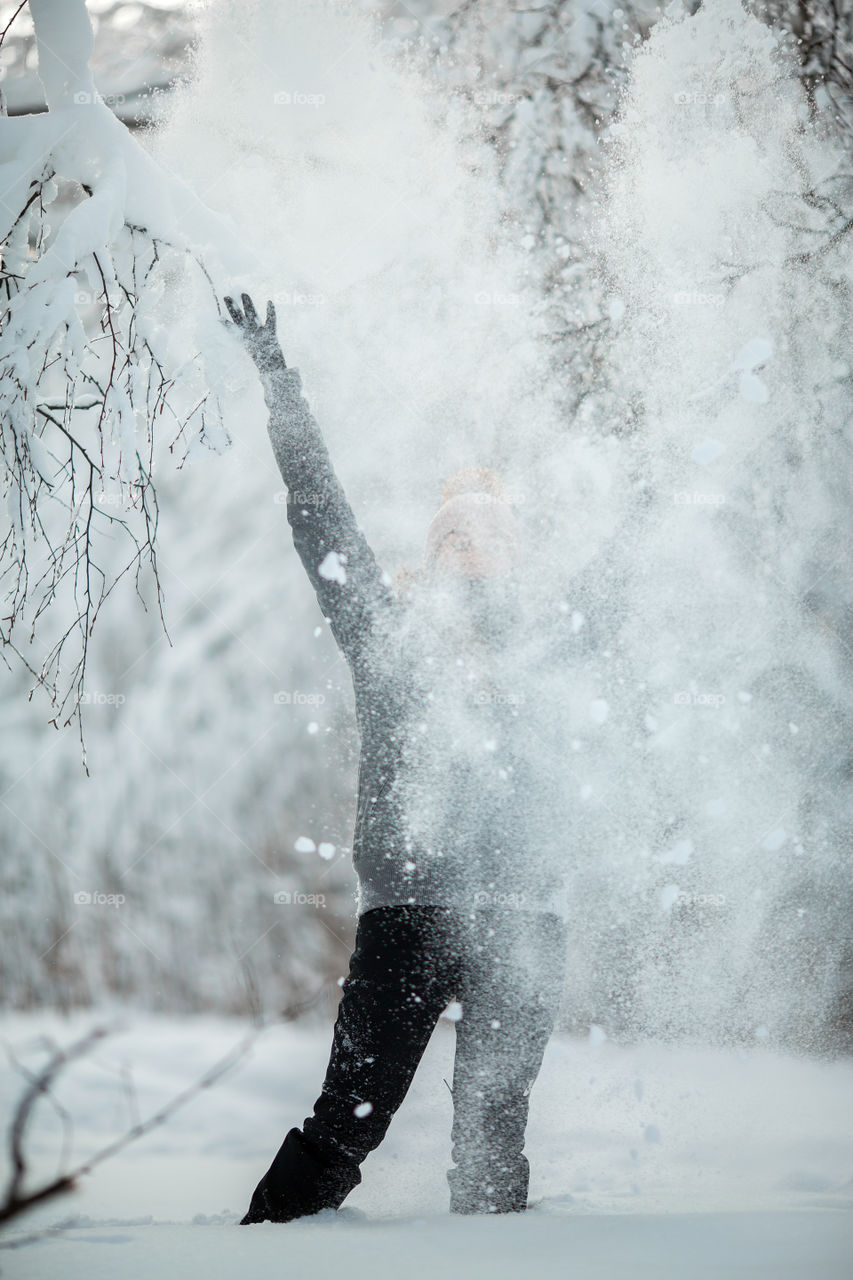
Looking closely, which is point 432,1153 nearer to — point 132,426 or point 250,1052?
point 250,1052

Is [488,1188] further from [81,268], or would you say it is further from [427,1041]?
[81,268]

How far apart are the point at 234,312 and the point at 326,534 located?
49cm

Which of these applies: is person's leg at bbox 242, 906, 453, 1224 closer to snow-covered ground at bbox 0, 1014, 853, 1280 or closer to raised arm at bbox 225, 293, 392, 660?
snow-covered ground at bbox 0, 1014, 853, 1280

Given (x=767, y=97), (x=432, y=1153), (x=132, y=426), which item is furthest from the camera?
(x=767, y=97)

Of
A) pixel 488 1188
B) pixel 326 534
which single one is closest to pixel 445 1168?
pixel 488 1188

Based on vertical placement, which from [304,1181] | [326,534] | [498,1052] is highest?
[326,534]

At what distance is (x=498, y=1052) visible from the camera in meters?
1.45

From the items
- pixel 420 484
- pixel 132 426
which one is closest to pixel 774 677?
pixel 420 484

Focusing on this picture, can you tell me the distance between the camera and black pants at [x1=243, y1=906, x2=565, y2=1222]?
137 centimetres

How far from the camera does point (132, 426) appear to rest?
1349 millimetres

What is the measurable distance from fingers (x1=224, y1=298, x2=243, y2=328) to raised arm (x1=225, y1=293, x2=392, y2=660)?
196 mm

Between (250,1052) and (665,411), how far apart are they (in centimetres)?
217

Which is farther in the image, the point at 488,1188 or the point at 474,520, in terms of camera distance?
the point at 474,520

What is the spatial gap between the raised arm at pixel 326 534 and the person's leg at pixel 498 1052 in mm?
608
